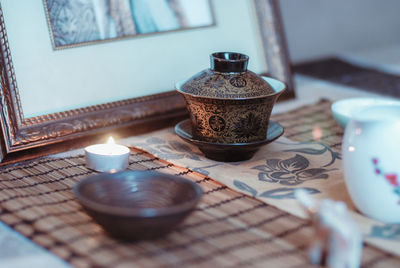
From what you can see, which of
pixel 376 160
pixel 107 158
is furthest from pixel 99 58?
pixel 376 160

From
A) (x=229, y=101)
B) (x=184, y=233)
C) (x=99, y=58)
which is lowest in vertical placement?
(x=184, y=233)

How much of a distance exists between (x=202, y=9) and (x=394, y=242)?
2.34ft

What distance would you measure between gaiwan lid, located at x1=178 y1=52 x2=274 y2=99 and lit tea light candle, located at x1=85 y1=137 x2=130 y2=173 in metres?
0.14

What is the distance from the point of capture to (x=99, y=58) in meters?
0.99

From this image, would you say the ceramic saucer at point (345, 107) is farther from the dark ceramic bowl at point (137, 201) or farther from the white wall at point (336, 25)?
the white wall at point (336, 25)

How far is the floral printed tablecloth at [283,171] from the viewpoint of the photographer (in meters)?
0.63

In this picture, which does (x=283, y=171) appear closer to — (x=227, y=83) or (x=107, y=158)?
(x=227, y=83)

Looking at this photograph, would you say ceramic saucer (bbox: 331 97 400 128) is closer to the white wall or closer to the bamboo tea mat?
the bamboo tea mat

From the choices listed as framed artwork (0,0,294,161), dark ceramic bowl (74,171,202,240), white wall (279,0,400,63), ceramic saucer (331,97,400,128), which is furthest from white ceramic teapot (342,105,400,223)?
white wall (279,0,400,63)

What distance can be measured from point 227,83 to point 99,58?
319 millimetres

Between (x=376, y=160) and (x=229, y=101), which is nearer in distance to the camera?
(x=376, y=160)

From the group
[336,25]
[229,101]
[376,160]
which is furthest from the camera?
[336,25]

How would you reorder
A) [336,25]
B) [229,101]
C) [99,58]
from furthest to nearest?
1. [336,25]
2. [99,58]
3. [229,101]

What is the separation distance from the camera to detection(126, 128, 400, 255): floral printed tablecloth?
63cm
